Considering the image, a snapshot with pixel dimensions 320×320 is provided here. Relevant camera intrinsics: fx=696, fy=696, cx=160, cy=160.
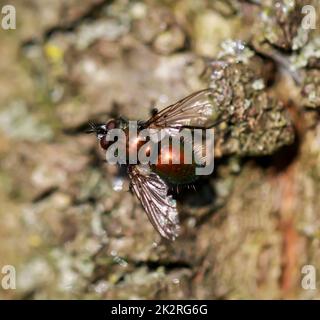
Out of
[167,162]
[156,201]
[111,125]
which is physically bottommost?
[156,201]

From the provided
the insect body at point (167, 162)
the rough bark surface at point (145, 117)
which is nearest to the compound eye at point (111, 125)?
the insect body at point (167, 162)

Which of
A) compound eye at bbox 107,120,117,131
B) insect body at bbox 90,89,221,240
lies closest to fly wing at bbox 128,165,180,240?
insect body at bbox 90,89,221,240

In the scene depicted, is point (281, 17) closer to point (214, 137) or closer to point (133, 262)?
point (214, 137)

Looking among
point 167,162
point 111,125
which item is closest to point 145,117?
point 111,125

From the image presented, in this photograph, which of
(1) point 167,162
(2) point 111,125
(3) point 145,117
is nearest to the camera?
(1) point 167,162

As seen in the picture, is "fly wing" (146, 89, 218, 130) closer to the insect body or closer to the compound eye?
the insect body

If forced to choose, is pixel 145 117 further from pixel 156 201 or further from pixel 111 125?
pixel 156 201
